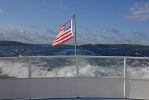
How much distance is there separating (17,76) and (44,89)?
0.67 meters

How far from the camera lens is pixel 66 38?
29.9 ft

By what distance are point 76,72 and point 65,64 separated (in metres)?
0.56

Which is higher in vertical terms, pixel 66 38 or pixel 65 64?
pixel 66 38

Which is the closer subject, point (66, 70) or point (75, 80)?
point (75, 80)

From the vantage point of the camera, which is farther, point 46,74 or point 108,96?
point 46,74

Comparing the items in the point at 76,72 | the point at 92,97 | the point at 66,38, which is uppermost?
the point at 66,38

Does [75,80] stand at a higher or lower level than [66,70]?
lower

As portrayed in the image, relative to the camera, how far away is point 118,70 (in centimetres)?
886

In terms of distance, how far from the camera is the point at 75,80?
8.82m

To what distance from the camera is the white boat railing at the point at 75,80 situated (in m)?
8.56

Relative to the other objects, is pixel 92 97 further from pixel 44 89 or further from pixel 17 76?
pixel 17 76

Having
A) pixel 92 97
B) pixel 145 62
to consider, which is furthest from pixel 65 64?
pixel 145 62

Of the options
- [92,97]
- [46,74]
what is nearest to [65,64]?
[46,74]

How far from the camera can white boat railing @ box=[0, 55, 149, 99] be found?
856 centimetres
